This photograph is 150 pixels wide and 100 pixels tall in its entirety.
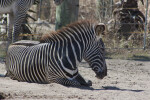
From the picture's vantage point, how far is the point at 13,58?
664 centimetres

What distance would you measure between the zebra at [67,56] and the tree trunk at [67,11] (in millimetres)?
4015

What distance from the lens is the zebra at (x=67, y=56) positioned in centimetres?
591

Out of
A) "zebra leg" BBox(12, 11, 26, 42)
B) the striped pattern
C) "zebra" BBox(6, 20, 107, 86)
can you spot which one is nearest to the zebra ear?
"zebra" BBox(6, 20, 107, 86)

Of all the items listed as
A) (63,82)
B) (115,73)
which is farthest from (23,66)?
(115,73)

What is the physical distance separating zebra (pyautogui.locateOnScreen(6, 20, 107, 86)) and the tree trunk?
158 inches

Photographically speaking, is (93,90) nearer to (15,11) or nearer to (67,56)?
(67,56)

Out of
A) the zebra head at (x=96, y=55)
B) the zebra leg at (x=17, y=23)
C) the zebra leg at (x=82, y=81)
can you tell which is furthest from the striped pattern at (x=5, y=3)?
the zebra leg at (x=82, y=81)

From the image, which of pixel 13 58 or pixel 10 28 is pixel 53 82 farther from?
pixel 10 28

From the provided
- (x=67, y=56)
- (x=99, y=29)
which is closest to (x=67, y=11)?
(x=99, y=29)

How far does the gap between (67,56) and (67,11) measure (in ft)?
14.8

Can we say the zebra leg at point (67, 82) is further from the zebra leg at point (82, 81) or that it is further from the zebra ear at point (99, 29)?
the zebra ear at point (99, 29)

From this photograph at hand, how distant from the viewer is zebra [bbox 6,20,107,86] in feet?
19.4

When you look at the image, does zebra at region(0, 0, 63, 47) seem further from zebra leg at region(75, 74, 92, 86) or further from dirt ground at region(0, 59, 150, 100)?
zebra leg at region(75, 74, 92, 86)

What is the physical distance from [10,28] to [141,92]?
6.64 metres
